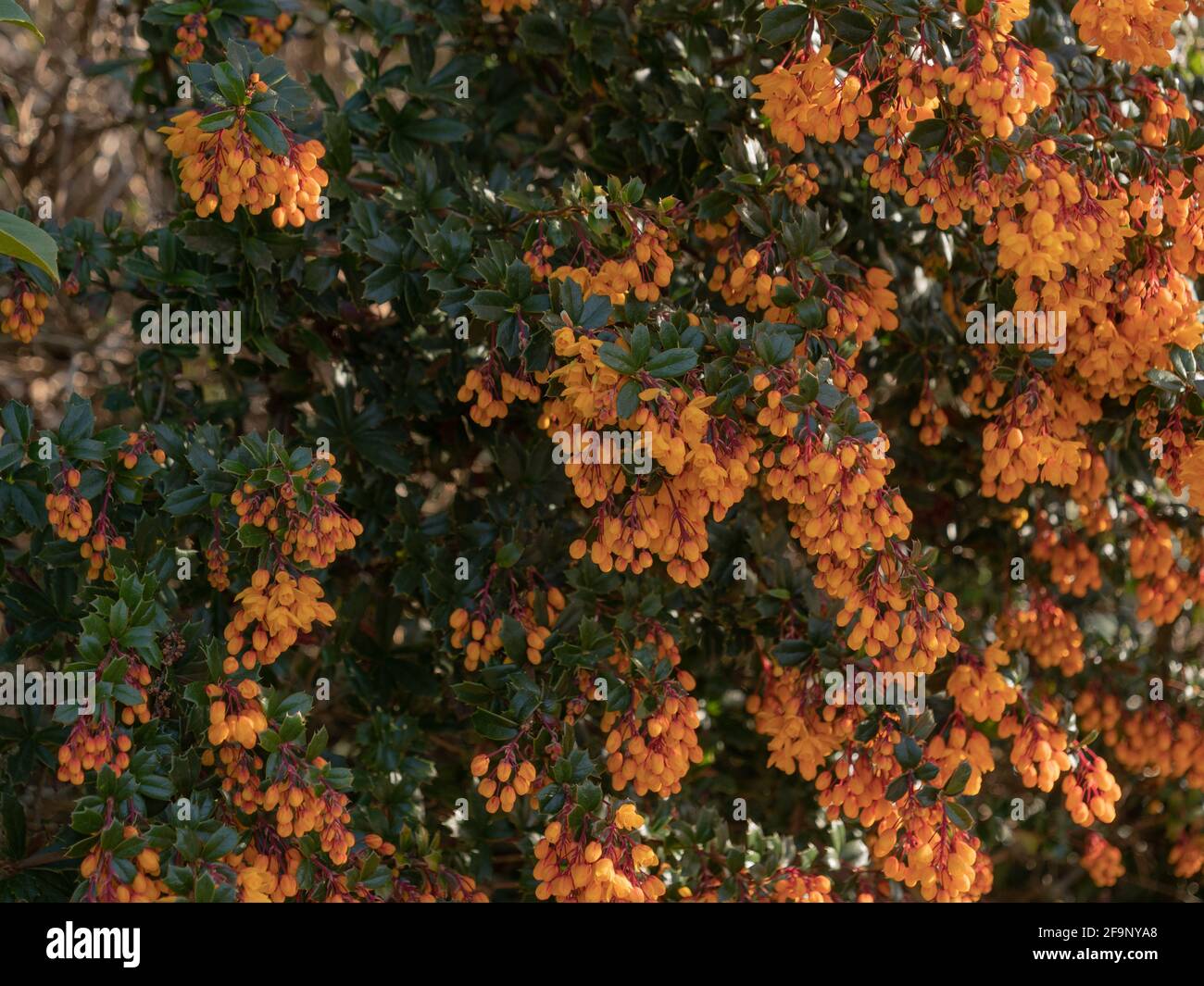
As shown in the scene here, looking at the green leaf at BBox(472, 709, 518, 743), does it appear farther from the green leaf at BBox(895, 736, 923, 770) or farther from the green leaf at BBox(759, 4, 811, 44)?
the green leaf at BBox(759, 4, 811, 44)

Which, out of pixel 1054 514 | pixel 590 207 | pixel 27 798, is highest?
pixel 590 207

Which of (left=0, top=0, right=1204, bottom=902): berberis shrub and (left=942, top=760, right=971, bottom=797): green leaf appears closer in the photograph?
(left=0, top=0, right=1204, bottom=902): berberis shrub

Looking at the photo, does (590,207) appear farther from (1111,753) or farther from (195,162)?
(1111,753)

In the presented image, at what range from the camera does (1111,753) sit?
3.35 metres

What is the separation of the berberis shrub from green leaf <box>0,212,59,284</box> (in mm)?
10

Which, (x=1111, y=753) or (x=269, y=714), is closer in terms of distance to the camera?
(x=269, y=714)

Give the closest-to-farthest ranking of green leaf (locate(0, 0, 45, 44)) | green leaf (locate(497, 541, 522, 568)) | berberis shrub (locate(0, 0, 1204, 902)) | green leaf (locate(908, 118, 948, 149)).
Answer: green leaf (locate(0, 0, 45, 44)) → berberis shrub (locate(0, 0, 1204, 902)) → green leaf (locate(908, 118, 948, 149)) → green leaf (locate(497, 541, 522, 568))

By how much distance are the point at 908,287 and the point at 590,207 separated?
3.57ft

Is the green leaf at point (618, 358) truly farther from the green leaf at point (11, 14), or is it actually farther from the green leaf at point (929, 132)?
the green leaf at point (11, 14)

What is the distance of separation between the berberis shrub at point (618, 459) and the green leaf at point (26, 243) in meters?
0.01

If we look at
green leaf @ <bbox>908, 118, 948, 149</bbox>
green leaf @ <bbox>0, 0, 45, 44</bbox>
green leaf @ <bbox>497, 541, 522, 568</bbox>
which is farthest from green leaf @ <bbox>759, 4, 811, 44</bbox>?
green leaf @ <bbox>0, 0, 45, 44</bbox>

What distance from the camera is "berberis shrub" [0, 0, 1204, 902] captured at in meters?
2.05

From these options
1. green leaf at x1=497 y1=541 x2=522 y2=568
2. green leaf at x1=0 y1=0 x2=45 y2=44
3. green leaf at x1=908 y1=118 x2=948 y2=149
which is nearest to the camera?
green leaf at x1=0 y1=0 x2=45 y2=44
